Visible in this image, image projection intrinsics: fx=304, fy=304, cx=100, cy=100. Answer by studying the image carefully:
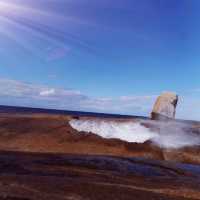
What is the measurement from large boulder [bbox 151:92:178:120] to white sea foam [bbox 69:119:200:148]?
1519cm

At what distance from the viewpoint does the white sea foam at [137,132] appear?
2914 cm

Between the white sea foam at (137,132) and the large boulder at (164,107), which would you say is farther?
the large boulder at (164,107)

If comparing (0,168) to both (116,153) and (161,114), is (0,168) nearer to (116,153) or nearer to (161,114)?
(116,153)

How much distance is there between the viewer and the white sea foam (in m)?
29.1

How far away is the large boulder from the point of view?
4841cm

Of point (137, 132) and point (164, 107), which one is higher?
point (164, 107)

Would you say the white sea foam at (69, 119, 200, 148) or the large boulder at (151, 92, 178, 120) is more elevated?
→ the large boulder at (151, 92, 178, 120)

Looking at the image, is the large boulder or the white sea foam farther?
the large boulder

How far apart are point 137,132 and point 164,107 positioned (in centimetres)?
1897

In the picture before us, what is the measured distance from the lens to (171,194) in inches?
508

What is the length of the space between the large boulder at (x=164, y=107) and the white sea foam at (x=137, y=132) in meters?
15.2

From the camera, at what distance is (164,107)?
48500 mm

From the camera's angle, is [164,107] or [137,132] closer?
[137,132]

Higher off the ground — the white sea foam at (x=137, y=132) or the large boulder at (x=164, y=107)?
the large boulder at (x=164, y=107)
